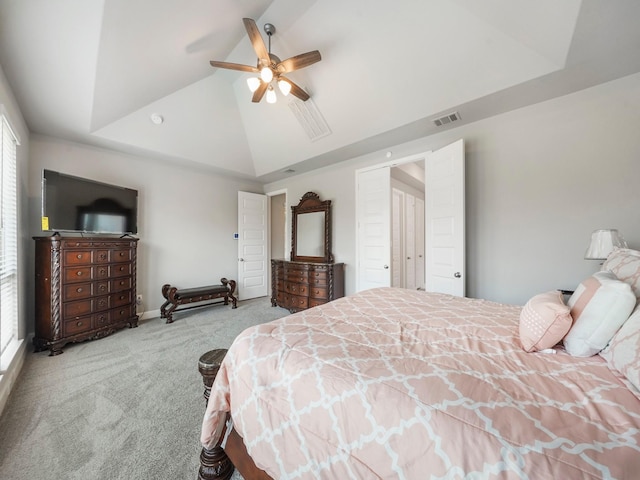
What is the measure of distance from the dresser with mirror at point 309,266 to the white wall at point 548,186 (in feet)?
6.33

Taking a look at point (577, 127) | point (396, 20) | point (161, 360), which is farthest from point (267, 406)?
point (577, 127)

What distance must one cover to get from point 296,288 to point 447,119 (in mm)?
3195

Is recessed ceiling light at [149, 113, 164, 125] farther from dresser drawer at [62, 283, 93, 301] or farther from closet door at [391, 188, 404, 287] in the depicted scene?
closet door at [391, 188, 404, 287]

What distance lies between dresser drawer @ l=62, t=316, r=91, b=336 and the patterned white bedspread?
2.77 meters

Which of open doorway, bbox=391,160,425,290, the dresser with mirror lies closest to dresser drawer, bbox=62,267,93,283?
the dresser with mirror

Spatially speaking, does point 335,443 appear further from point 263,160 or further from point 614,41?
point 263,160

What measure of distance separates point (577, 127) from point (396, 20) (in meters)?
1.94

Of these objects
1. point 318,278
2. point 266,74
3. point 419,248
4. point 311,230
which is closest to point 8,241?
point 266,74

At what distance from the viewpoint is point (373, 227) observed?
369 centimetres

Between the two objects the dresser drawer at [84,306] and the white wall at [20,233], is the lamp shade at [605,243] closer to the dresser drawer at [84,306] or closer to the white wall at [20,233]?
the white wall at [20,233]

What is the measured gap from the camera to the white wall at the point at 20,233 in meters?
1.99

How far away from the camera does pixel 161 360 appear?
8.09ft

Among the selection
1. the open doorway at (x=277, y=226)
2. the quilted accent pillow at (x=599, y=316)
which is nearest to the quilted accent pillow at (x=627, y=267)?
the quilted accent pillow at (x=599, y=316)

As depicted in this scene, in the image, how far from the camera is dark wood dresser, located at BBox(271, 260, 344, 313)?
12.6 feet
